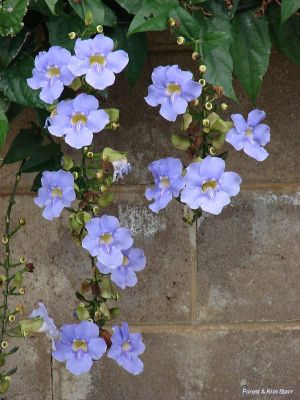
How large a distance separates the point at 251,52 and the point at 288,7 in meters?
0.13

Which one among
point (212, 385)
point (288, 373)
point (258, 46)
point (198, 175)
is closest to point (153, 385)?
point (212, 385)

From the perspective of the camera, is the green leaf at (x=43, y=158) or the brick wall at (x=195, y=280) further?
the brick wall at (x=195, y=280)

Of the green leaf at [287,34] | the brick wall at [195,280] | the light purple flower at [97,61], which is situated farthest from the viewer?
the brick wall at [195,280]

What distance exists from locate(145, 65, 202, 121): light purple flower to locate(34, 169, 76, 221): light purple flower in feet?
0.67

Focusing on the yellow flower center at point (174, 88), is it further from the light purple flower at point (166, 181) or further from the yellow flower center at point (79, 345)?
the yellow flower center at point (79, 345)

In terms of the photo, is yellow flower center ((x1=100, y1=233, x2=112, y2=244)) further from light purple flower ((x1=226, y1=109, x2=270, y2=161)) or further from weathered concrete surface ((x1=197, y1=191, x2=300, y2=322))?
weathered concrete surface ((x1=197, y1=191, x2=300, y2=322))

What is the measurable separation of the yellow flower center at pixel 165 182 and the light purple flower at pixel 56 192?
16 cm

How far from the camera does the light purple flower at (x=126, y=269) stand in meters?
1.26

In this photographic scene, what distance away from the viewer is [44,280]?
163 cm

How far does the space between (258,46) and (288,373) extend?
809 millimetres

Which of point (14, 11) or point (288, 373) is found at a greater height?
point (14, 11)

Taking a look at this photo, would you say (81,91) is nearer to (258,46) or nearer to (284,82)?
(258,46)

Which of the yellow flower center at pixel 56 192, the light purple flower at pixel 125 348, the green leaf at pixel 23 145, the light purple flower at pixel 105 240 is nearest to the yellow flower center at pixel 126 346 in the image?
the light purple flower at pixel 125 348

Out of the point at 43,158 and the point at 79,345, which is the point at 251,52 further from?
the point at 79,345
